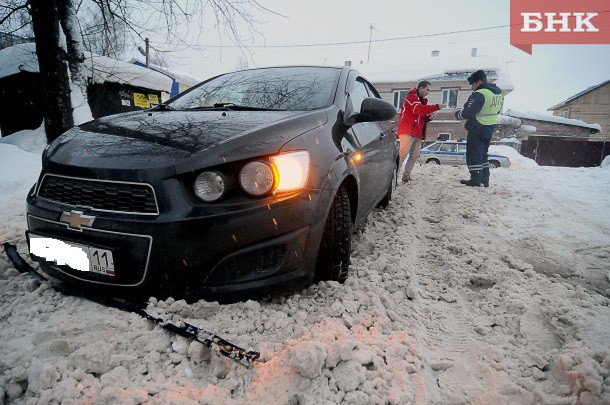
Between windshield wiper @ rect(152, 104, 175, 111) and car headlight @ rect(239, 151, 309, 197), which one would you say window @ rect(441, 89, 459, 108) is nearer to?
windshield wiper @ rect(152, 104, 175, 111)

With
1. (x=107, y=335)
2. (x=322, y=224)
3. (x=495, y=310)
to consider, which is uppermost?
(x=322, y=224)

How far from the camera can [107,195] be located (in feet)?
5.32

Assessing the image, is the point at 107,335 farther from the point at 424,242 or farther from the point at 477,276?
the point at 424,242

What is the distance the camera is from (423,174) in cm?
714

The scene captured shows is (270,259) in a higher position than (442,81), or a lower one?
lower

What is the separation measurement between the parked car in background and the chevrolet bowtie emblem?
1402cm

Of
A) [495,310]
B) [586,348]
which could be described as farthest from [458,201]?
[586,348]

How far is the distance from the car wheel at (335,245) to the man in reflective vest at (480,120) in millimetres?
4731

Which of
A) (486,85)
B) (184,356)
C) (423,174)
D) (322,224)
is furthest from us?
(423,174)

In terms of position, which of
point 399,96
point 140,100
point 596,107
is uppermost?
point 399,96

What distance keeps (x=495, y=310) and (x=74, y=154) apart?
247cm

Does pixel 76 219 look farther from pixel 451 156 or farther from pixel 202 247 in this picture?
pixel 451 156

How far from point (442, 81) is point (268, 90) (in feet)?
88.5

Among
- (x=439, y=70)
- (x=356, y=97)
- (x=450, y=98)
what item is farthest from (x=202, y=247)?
(x=439, y=70)
